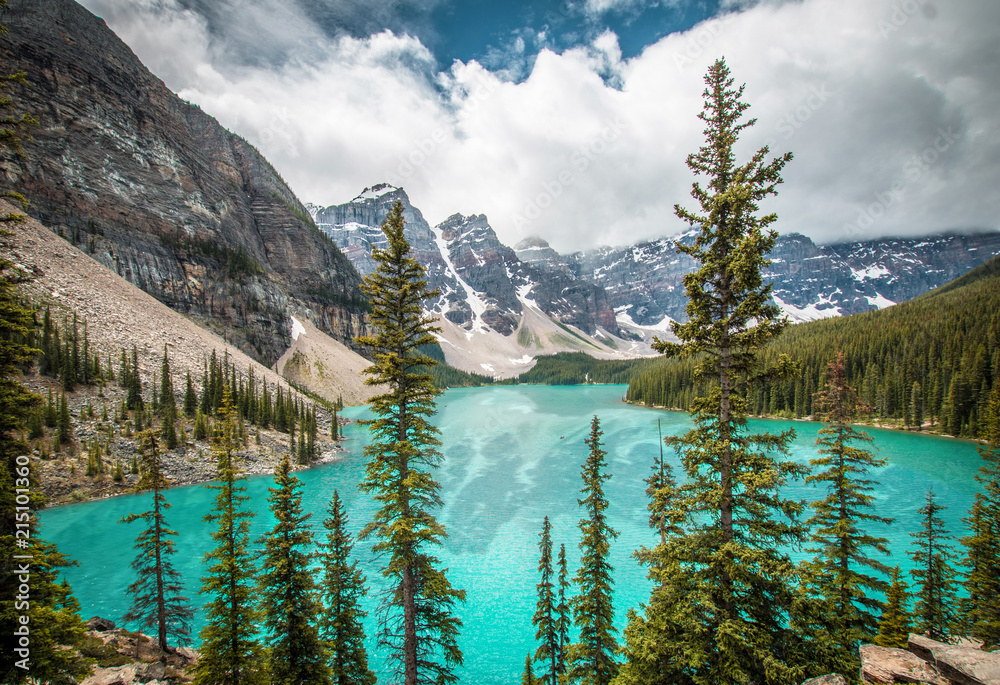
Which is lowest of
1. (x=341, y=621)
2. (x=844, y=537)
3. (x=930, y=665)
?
(x=341, y=621)

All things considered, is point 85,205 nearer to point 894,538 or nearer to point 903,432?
point 894,538

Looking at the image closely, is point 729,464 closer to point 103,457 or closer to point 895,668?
point 895,668

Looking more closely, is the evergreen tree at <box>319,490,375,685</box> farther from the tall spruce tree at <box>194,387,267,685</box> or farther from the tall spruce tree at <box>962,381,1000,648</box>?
the tall spruce tree at <box>962,381,1000,648</box>

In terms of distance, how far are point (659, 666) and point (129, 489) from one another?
5191cm

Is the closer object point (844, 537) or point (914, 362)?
point (844, 537)

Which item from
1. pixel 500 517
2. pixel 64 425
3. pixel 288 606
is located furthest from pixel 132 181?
pixel 288 606

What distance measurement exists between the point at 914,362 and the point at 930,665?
9874 centimetres

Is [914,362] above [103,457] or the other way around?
above

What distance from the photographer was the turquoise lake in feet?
79.4

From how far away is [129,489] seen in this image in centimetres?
3981

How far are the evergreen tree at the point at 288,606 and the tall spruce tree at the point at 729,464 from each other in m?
9.72

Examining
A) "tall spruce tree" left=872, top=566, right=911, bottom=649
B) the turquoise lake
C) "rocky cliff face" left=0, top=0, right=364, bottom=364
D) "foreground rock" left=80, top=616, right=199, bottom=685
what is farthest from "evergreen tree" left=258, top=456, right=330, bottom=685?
"rocky cliff face" left=0, top=0, right=364, bottom=364

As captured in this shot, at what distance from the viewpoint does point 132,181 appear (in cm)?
9369

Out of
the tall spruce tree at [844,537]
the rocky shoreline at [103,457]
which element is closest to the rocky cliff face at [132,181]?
the rocky shoreline at [103,457]
